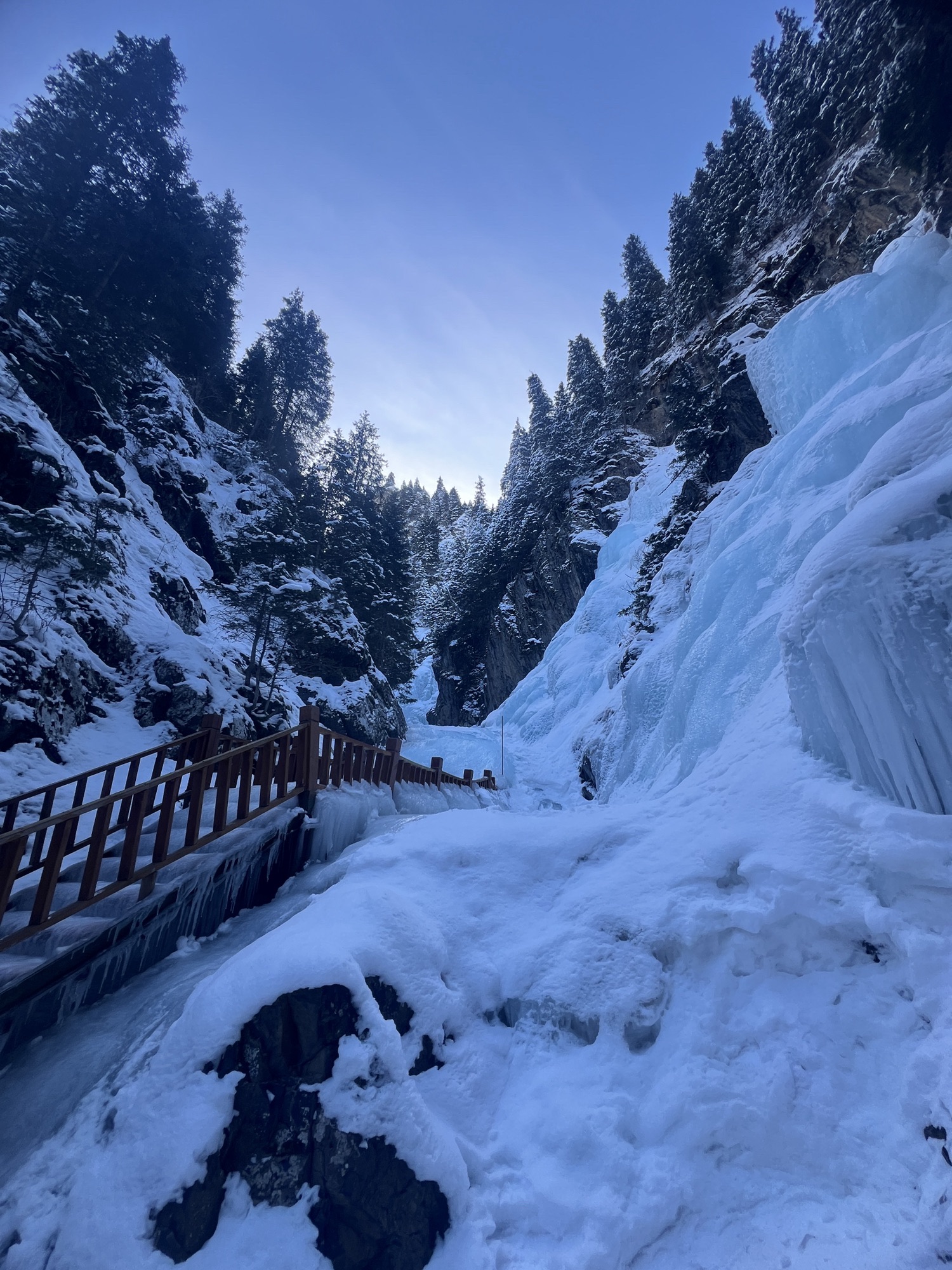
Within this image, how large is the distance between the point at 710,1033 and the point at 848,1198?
→ 32.6 inches

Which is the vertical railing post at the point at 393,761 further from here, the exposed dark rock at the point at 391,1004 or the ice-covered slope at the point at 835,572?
the exposed dark rock at the point at 391,1004

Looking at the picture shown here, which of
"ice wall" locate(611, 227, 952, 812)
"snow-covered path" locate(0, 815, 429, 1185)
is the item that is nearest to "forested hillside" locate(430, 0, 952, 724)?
"ice wall" locate(611, 227, 952, 812)

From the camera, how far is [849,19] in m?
12.9

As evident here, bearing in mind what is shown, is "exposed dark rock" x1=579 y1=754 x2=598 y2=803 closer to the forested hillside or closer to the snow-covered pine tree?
the forested hillside

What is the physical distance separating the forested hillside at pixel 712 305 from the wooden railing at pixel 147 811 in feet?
37.9

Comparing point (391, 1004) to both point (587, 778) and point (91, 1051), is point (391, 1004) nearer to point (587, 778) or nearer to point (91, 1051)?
point (91, 1051)

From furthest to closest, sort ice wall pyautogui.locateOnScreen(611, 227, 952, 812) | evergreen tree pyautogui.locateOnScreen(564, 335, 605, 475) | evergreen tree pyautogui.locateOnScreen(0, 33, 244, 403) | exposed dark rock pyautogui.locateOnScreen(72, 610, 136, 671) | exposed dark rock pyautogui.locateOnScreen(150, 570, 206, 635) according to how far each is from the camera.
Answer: evergreen tree pyautogui.locateOnScreen(564, 335, 605, 475)
evergreen tree pyautogui.locateOnScreen(0, 33, 244, 403)
exposed dark rock pyautogui.locateOnScreen(150, 570, 206, 635)
exposed dark rock pyautogui.locateOnScreen(72, 610, 136, 671)
ice wall pyautogui.locateOnScreen(611, 227, 952, 812)

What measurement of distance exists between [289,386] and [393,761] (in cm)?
3336

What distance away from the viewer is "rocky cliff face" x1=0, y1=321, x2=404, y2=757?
868 centimetres

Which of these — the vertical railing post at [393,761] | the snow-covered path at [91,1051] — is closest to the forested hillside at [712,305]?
the vertical railing post at [393,761]

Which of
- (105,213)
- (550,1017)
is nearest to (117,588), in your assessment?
(550,1017)

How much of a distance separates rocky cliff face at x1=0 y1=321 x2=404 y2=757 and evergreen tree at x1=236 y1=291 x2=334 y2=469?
11.9m

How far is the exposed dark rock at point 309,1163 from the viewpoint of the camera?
99.8 inches

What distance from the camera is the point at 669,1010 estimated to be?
10.9ft
